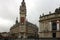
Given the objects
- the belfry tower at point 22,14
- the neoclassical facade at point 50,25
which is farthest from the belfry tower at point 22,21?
the neoclassical facade at point 50,25

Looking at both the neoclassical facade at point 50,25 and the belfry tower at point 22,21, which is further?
the belfry tower at point 22,21

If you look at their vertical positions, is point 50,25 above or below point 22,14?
below

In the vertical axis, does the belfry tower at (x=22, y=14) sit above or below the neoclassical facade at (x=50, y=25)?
above

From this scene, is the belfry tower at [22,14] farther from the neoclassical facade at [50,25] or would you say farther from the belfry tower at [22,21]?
the neoclassical facade at [50,25]

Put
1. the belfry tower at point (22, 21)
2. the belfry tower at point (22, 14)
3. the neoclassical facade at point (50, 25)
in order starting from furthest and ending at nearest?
1. the belfry tower at point (22, 14)
2. the belfry tower at point (22, 21)
3. the neoclassical facade at point (50, 25)

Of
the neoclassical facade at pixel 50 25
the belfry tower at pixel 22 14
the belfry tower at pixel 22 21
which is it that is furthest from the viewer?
the belfry tower at pixel 22 14

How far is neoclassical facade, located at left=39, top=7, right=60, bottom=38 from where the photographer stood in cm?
4406

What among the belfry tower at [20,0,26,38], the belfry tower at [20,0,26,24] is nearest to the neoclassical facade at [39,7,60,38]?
the belfry tower at [20,0,26,38]

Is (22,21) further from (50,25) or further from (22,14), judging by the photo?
(50,25)

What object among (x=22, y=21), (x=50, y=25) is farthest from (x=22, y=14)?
(x=50, y=25)

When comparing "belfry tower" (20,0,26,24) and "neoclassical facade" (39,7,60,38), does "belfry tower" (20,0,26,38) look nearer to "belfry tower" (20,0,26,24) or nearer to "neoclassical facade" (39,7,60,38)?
"belfry tower" (20,0,26,24)

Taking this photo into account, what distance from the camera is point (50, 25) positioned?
45406 millimetres

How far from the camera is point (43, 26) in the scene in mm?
47062

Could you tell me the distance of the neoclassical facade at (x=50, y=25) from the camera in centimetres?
4406
